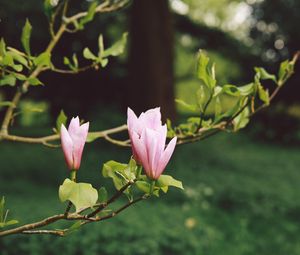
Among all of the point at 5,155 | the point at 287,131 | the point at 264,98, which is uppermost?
the point at 264,98

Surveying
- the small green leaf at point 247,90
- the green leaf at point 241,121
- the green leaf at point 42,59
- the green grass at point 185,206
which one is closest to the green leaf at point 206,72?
the small green leaf at point 247,90

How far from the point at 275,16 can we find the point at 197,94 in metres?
17.2

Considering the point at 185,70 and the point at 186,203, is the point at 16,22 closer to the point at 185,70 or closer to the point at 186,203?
the point at 186,203

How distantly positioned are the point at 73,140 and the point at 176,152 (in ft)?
28.1

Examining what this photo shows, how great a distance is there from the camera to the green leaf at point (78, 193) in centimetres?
117

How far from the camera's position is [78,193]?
118cm

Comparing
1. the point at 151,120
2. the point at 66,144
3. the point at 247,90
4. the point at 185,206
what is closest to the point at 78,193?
the point at 66,144

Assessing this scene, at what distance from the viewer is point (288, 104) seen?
1666 cm

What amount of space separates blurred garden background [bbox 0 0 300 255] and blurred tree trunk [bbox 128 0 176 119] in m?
0.02

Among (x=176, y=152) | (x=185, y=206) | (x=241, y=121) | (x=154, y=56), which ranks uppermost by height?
(x=241, y=121)

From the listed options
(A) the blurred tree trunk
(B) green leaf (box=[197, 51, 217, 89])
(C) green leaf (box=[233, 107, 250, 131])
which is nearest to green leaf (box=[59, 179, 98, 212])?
(B) green leaf (box=[197, 51, 217, 89])

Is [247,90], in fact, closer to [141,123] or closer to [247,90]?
[247,90]

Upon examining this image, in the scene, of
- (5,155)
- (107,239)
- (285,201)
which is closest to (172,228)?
(107,239)

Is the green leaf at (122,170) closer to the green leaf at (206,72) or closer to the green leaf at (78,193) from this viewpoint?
the green leaf at (78,193)
